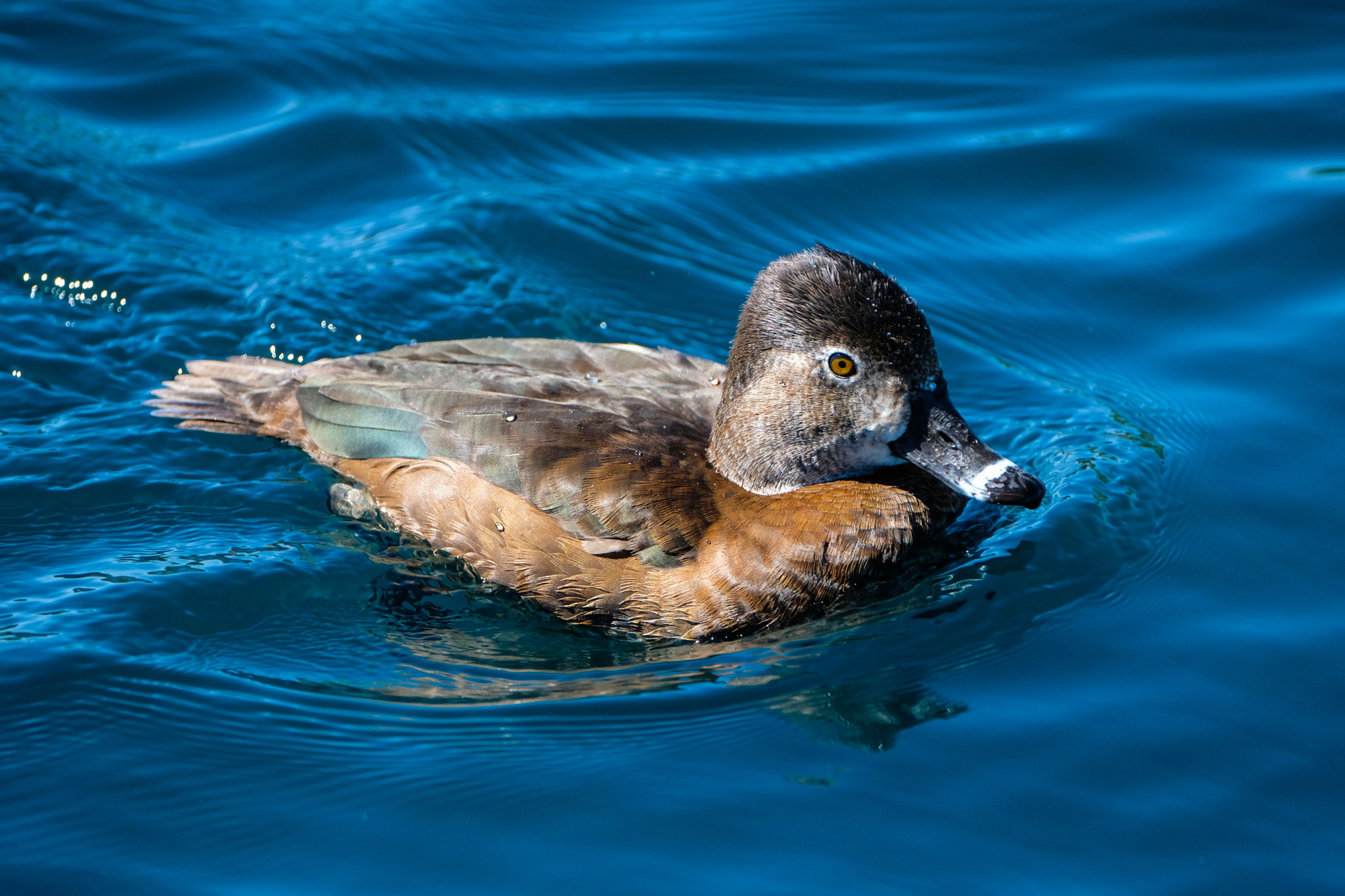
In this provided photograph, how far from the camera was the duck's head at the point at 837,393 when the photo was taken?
550 centimetres

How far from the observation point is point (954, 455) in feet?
18.7

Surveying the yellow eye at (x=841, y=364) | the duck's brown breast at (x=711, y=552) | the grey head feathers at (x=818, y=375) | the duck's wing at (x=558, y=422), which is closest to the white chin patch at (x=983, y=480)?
the duck's brown breast at (x=711, y=552)

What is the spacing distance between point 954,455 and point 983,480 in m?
0.17

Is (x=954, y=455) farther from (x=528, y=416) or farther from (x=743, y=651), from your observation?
(x=528, y=416)

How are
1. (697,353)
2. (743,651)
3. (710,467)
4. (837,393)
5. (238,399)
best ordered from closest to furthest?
(743,651) < (837,393) < (710,467) < (238,399) < (697,353)

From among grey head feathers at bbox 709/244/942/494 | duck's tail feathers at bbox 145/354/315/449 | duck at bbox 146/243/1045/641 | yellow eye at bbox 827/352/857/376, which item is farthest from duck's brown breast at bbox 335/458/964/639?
duck's tail feathers at bbox 145/354/315/449

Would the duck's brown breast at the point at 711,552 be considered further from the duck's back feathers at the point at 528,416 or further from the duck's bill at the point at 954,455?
the duck's bill at the point at 954,455

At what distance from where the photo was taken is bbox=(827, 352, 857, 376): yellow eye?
5.54 metres

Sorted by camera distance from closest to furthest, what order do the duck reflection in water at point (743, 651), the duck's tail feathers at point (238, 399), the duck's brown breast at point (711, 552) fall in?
the duck reflection in water at point (743, 651), the duck's brown breast at point (711, 552), the duck's tail feathers at point (238, 399)

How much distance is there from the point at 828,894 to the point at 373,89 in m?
7.25

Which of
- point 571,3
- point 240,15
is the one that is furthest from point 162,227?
point 571,3

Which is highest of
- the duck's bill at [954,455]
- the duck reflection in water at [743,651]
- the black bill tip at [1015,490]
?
the duck's bill at [954,455]

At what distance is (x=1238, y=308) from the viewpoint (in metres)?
7.68

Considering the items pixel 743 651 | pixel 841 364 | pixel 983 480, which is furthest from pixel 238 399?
Answer: pixel 983 480
